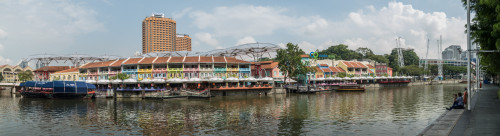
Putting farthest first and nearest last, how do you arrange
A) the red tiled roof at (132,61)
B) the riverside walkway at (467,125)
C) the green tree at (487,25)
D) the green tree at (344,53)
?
the green tree at (344,53), the red tiled roof at (132,61), the green tree at (487,25), the riverside walkway at (467,125)

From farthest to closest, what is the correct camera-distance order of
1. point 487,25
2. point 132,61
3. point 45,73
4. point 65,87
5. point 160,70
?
point 45,73, point 132,61, point 160,70, point 65,87, point 487,25

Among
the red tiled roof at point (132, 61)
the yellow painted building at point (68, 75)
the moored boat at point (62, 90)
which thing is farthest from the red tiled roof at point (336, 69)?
the yellow painted building at point (68, 75)

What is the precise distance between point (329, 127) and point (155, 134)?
539 inches

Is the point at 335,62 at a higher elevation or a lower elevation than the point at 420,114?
higher

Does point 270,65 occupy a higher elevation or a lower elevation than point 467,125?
higher

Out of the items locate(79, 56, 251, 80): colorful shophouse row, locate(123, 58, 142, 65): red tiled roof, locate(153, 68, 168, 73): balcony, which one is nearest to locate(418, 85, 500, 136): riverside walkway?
locate(79, 56, 251, 80): colorful shophouse row

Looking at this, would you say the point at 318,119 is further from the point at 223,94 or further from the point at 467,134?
the point at 223,94

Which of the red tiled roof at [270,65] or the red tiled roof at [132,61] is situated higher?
the red tiled roof at [132,61]

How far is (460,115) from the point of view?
23.0 metres

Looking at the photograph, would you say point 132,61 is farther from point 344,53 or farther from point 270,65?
point 344,53

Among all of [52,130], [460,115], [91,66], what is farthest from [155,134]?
[91,66]

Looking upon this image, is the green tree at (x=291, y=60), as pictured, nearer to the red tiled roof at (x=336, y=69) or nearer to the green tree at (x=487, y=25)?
the red tiled roof at (x=336, y=69)

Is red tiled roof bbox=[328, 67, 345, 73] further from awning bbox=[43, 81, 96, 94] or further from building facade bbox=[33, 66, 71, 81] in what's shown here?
building facade bbox=[33, 66, 71, 81]

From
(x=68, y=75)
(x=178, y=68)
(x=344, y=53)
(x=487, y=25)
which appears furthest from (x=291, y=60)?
(x=344, y=53)
